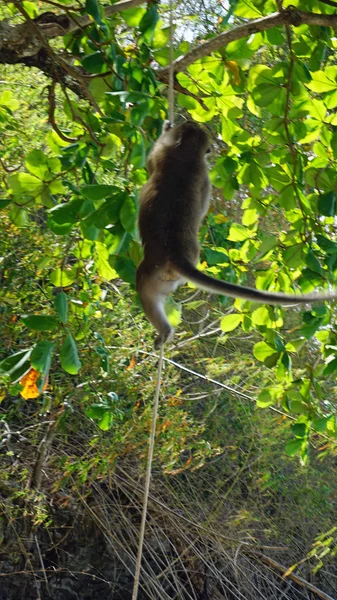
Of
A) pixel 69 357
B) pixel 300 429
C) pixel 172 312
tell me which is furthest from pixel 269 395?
pixel 69 357

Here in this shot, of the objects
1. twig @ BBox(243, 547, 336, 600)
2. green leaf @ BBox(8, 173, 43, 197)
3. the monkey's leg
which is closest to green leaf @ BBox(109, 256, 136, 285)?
the monkey's leg

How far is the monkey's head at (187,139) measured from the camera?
912mm

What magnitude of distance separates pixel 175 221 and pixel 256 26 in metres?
0.34

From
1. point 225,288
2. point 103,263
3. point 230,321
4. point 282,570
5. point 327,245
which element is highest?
point 225,288

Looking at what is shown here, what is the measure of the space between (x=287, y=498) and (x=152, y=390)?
42.9 inches

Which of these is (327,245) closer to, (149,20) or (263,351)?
(263,351)

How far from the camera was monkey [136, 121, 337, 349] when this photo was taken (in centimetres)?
78

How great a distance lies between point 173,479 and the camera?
115 inches

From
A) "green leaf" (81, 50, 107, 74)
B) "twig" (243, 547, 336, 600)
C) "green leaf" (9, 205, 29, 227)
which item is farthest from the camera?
"twig" (243, 547, 336, 600)

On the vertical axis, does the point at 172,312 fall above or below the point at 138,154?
below

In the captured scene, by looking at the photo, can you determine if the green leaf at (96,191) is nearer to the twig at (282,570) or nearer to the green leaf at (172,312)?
the green leaf at (172,312)

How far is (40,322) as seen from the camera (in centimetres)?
87

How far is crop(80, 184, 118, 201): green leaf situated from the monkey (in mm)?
47

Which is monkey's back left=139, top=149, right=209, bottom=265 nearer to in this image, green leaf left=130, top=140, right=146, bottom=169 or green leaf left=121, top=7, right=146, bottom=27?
green leaf left=130, top=140, right=146, bottom=169
